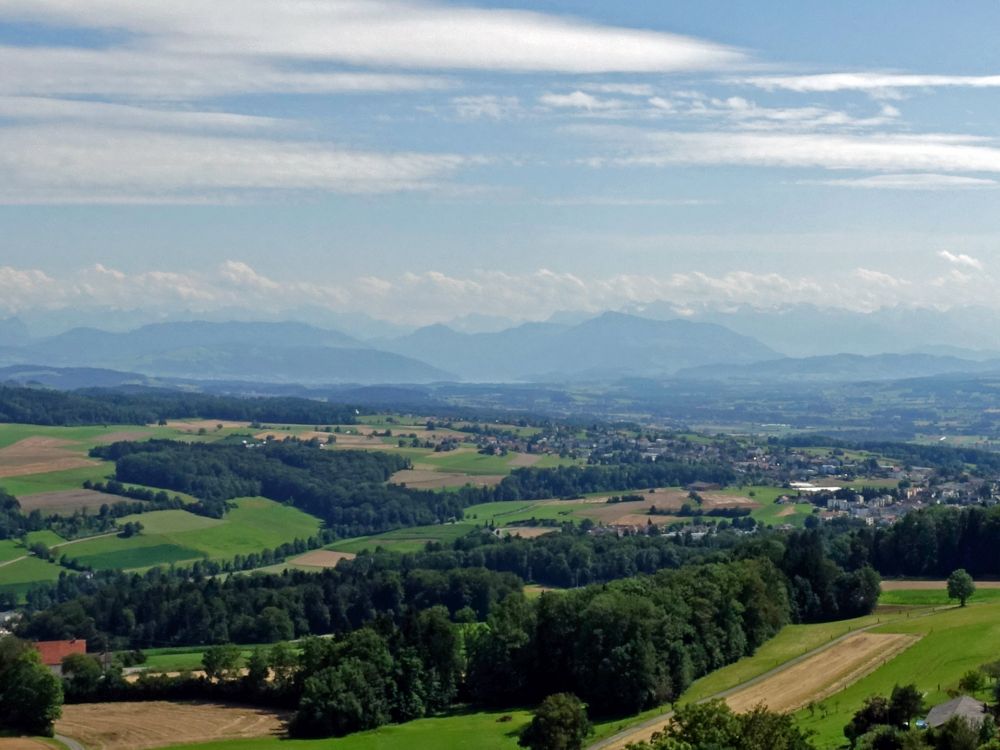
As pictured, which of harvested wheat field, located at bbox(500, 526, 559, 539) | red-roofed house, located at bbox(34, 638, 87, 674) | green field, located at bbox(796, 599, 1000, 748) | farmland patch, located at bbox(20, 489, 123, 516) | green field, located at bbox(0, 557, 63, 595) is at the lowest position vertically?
green field, located at bbox(0, 557, 63, 595)

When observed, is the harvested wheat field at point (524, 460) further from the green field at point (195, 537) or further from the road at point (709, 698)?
the road at point (709, 698)

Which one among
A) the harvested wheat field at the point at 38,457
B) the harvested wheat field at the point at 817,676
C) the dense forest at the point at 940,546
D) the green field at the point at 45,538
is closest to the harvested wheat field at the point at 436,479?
the harvested wheat field at the point at 38,457

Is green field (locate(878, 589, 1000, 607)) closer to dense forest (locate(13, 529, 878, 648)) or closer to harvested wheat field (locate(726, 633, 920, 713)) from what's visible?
dense forest (locate(13, 529, 878, 648))


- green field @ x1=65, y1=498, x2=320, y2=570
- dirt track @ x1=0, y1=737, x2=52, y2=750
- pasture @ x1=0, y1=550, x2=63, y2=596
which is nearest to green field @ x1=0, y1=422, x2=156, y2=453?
green field @ x1=65, y1=498, x2=320, y2=570

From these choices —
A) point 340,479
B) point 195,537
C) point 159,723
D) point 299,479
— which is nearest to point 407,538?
point 195,537

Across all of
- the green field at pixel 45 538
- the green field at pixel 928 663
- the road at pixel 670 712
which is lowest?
the green field at pixel 45 538

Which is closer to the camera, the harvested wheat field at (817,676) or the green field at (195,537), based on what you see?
the harvested wheat field at (817,676)

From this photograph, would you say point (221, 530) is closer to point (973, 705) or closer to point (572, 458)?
point (572, 458)
